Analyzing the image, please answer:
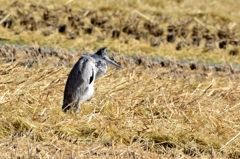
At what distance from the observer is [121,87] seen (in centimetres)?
1057

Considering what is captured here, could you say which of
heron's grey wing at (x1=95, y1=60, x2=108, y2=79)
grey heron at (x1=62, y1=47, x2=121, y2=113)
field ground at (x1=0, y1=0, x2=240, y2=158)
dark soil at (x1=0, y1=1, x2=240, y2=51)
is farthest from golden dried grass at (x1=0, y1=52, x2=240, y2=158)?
dark soil at (x1=0, y1=1, x2=240, y2=51)

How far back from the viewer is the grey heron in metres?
8.94

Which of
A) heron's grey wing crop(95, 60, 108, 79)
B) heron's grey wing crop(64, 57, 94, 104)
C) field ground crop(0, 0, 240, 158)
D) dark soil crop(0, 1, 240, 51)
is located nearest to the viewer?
field ground crop(0, 0, 240, 158)

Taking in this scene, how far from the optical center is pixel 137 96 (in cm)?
1029

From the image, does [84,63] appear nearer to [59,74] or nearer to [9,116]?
[9,116]

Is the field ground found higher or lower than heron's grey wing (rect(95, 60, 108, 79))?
lower

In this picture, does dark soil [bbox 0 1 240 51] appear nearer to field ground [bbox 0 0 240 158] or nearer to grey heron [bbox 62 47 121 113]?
field ground [bbox 0 0 240 158]

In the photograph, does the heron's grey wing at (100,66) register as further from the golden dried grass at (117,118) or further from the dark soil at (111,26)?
the dark soil at (111,26)

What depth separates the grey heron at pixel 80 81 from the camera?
8938mm

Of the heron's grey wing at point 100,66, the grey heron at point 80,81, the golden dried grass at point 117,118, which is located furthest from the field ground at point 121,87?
the heron's grey wing at point 100,66

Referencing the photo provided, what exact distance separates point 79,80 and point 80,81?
0.02 metres

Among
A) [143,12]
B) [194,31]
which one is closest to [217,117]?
[194,31]

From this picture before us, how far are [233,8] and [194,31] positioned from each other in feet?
18.4

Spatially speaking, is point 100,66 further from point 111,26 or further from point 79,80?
point 111,26
